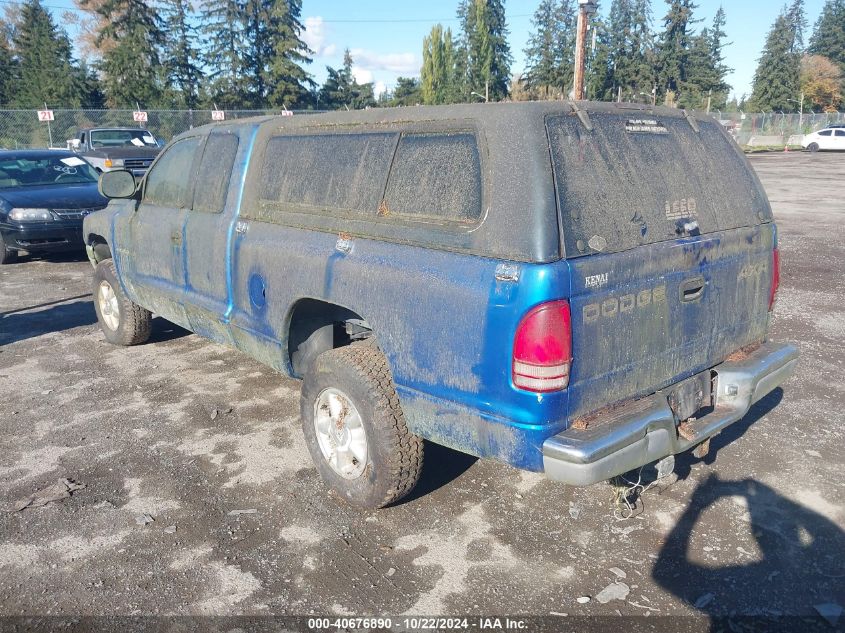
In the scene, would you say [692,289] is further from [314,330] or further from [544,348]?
[314,330]

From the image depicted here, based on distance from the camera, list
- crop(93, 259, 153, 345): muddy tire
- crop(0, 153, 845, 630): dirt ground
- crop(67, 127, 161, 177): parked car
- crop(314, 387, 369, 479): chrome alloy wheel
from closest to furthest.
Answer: crop(0, 153, 845, 630): dirt ground < crop(314, 387, 369, 479): chrome alloy wheel < crop(93, 259, 153, 345): muddy tire < crop(67, 127, 161, 177): parked car

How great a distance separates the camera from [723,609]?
115 inches

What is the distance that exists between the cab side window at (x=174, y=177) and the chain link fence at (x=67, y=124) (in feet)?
72.1

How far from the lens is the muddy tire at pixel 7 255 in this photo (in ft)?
33.6

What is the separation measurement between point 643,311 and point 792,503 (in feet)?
5.18

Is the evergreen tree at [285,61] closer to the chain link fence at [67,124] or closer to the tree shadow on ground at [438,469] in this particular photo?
the chain link fence at [67,124]

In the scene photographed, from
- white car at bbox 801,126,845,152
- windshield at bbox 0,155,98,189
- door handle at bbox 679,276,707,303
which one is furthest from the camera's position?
white car at bbox 801,126,845,152

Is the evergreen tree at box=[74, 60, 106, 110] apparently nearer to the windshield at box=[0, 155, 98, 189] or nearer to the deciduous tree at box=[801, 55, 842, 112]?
the windshield at box=[0, 155, 98, 189]

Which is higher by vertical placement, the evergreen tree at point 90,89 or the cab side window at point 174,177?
the evergreen tree at point 90,89

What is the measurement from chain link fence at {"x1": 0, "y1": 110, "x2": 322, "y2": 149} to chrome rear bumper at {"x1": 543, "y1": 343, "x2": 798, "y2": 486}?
25.2 m

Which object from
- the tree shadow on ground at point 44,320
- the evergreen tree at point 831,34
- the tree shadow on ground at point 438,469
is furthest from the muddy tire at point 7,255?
the evergreen tree at point 831,34

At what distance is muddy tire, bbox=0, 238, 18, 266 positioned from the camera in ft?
33.6

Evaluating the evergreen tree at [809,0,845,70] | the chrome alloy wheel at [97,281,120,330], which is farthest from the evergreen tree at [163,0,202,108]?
the evergreen tree at [809,0,845,70]

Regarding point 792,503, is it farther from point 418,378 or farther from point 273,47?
point 273,47
